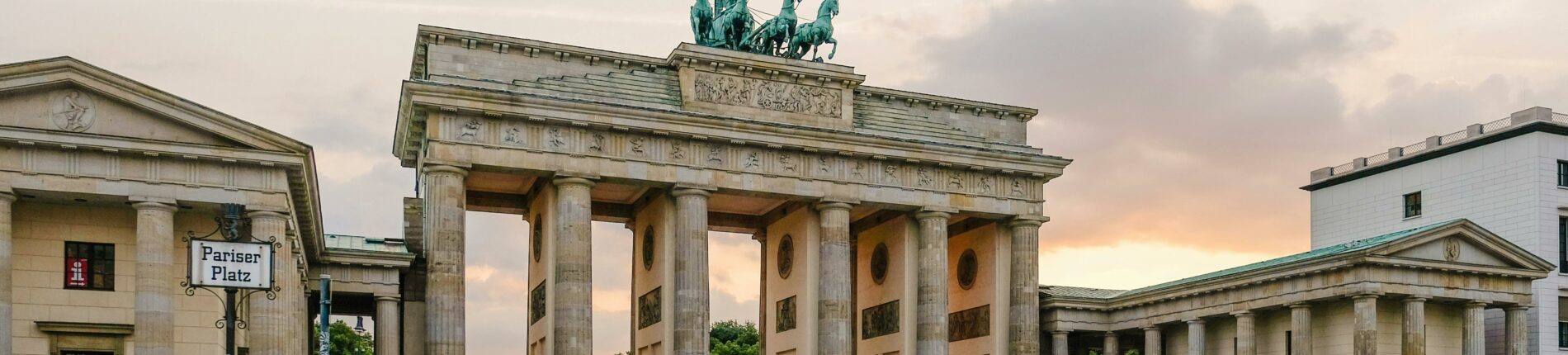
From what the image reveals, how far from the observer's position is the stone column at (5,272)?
110 feet

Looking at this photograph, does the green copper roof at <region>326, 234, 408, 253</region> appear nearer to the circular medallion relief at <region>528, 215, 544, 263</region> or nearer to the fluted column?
the circular medallion relief at <region>528, 215, 544, 263</region>

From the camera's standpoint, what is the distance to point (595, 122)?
165 ft

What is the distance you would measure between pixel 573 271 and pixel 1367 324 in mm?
25037

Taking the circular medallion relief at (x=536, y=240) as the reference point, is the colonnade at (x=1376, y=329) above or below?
below

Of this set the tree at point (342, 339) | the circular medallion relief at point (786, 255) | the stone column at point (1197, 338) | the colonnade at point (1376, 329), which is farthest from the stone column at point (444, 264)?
the tree at point (342, 339)

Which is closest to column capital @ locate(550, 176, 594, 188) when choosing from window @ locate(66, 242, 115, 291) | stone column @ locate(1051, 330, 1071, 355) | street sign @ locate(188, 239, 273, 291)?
window @ locate(66, 242, 115, 291)

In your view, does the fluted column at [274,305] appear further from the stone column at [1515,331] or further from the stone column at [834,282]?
the stone column at [1515,331]

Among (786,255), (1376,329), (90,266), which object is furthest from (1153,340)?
(90,266)

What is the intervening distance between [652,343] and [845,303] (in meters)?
6.91

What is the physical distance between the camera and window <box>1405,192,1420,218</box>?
6431 cm

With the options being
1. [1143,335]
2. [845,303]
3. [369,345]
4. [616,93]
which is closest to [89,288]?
[616,93]

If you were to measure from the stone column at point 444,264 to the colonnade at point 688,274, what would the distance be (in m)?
0.03

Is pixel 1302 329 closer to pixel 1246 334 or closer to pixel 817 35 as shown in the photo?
pixel 1246 334

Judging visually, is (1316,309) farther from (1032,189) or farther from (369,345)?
(369,345)
